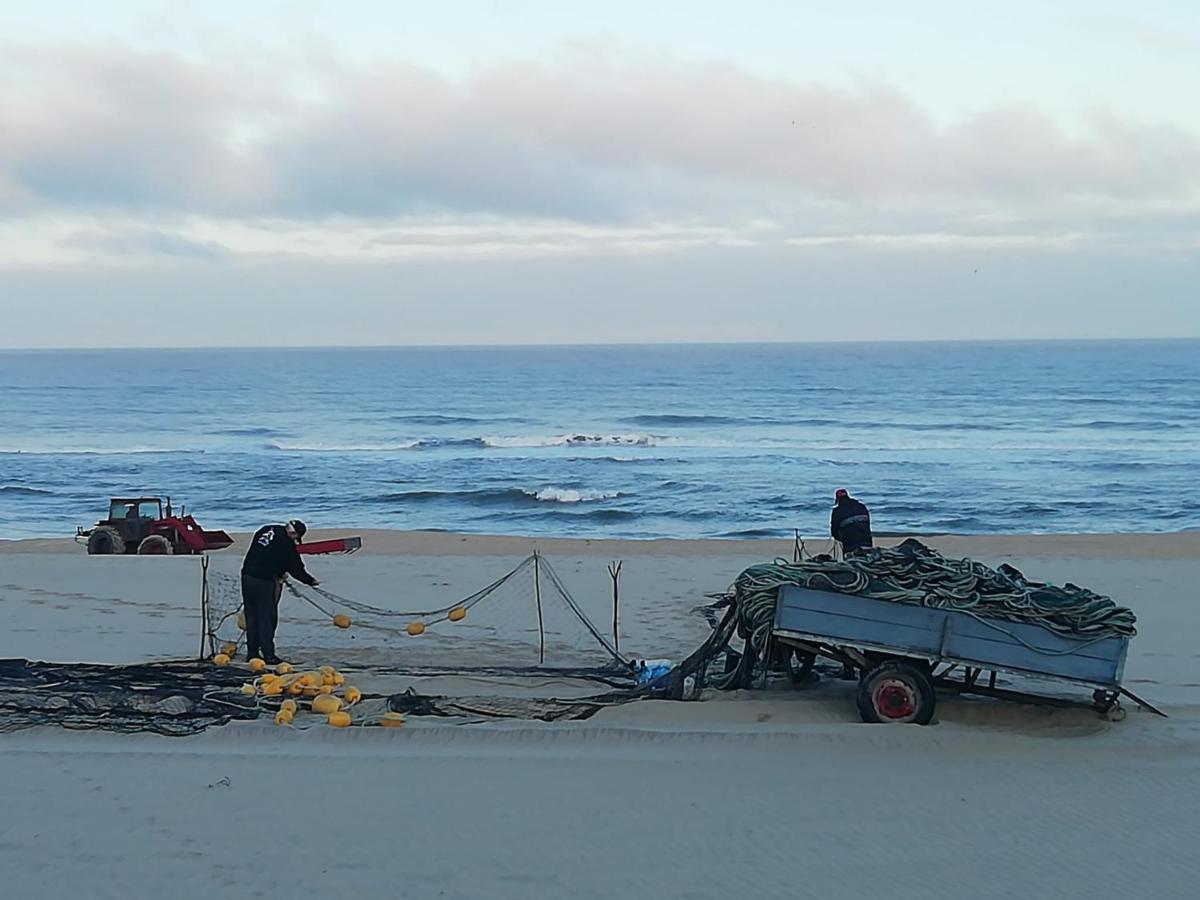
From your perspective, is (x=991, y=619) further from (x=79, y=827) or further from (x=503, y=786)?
(x=79, y=827)

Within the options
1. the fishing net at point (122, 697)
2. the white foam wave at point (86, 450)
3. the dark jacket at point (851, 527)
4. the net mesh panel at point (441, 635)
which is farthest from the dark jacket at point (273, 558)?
the white foam wave at point (86, 450)

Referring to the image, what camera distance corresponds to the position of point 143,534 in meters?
21.3

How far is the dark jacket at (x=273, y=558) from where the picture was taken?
11625mm

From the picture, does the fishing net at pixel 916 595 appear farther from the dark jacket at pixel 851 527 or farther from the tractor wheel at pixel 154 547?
the tractor wheel at pixel 154 547

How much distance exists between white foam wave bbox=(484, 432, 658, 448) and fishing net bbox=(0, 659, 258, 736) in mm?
38590

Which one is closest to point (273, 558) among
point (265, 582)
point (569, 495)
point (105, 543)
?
point (265, 582)

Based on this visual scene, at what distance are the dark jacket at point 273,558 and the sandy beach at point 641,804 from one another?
1.37m

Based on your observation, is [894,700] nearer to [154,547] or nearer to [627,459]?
[154,547]

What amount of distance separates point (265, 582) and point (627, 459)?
107 feet

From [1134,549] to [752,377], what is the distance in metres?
90.2

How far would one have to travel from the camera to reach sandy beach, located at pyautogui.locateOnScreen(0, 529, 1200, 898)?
22.2ft

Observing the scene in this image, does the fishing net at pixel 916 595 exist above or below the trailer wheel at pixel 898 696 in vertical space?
above

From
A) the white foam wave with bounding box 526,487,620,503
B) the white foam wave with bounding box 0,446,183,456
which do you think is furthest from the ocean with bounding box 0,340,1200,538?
the white foam wave with bounding box 0,446,183,456

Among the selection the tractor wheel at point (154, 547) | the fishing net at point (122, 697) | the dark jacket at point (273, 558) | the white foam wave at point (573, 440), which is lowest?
the tractor wheel at point (154, 547)
